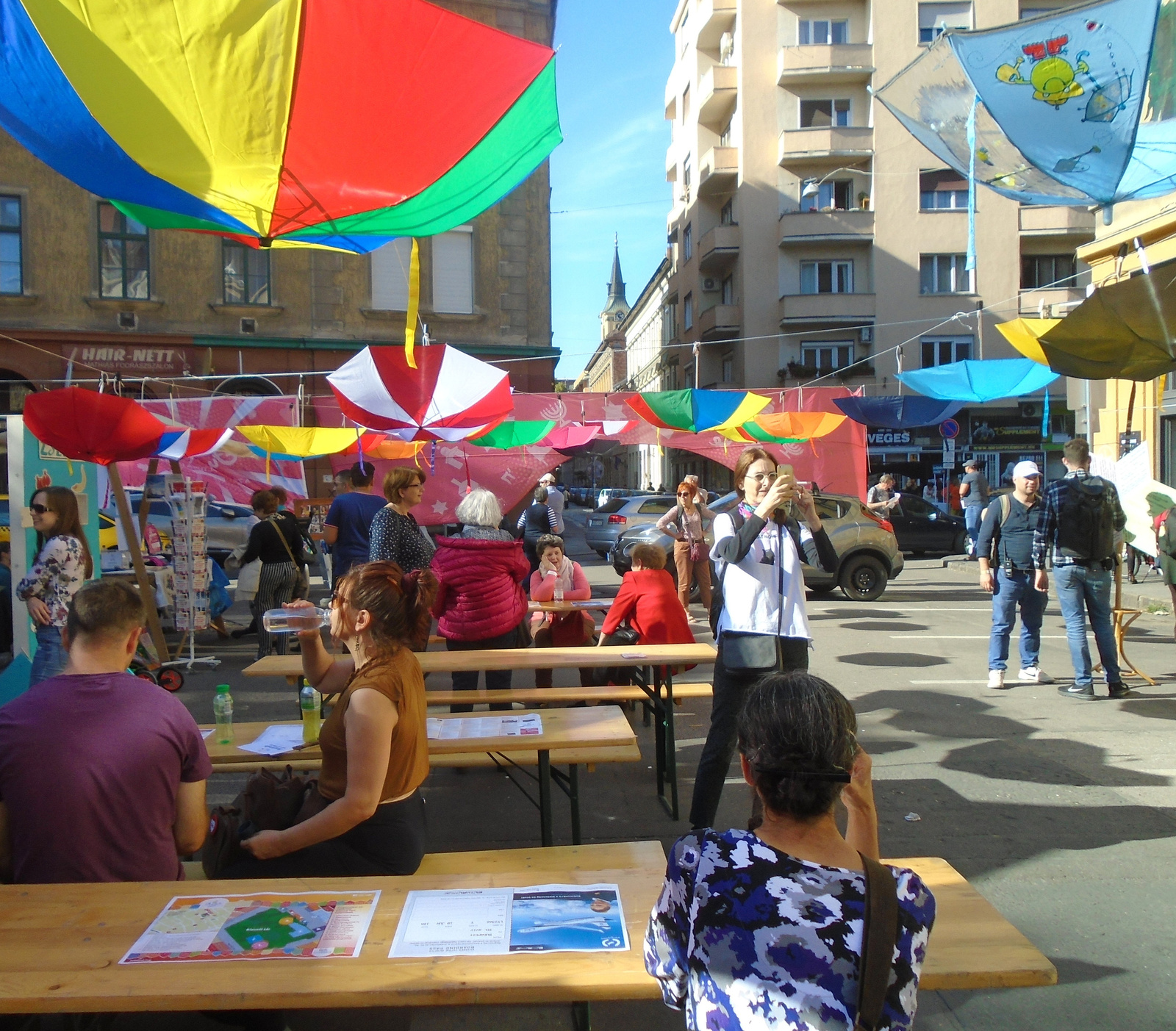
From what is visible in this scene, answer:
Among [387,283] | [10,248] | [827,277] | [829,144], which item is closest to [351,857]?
[387,283]

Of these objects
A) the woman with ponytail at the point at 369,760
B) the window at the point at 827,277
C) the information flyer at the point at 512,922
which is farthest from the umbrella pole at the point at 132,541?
the window at the point at 827,277

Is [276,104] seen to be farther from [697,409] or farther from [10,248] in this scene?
[10,248]

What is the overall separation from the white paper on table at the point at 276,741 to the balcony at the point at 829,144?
33977 mm

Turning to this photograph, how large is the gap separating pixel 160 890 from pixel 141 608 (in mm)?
912

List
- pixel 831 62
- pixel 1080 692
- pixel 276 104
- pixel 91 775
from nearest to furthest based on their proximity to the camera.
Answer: pixel 91 775 < pixel 276 104 < pixel 1080 692 < pixel 831 62

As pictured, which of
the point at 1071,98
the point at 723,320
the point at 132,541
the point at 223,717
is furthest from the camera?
the point at 723,320

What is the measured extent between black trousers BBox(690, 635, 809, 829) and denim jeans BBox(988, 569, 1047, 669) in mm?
4169

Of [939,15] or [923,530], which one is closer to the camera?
[923,530]

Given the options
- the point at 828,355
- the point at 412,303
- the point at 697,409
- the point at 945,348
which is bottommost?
the point at 412,303

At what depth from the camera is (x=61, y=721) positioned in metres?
2.52

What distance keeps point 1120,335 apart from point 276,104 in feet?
17.0

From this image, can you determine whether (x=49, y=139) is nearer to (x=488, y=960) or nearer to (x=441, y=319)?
(x=488, y=960)

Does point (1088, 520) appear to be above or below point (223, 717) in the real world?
above

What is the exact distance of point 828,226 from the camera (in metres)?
33.9
